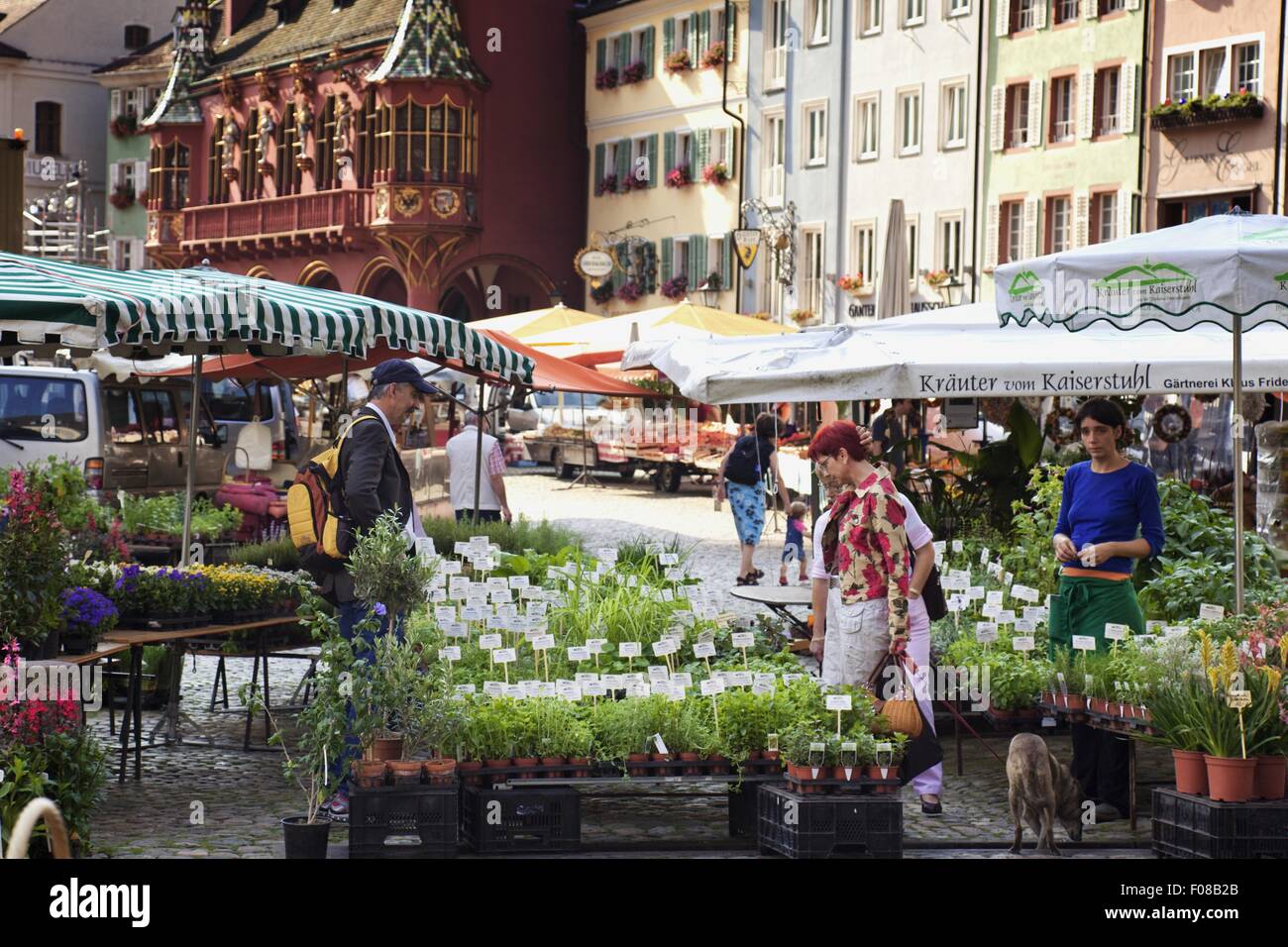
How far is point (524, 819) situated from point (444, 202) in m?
45.0

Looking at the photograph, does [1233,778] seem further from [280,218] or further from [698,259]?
[280,218]

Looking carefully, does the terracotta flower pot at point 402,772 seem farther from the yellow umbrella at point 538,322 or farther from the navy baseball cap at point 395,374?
the yellow umbrella at point 538,322

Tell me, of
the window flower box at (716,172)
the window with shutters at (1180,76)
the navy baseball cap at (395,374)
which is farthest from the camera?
the window flower box at (716,172)

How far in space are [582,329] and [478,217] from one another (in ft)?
91.9

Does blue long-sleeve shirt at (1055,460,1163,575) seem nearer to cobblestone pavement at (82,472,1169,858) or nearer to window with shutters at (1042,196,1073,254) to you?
cobblestone pavement at (82,472,1169,858)

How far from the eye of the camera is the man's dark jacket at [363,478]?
8.99m

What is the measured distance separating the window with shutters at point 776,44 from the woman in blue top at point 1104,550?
127ft

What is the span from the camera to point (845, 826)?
8039 mm

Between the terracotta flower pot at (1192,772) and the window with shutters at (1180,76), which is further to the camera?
the window with shutters at (1180,76)

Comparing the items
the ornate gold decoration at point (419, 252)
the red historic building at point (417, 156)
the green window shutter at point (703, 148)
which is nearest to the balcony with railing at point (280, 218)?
the red historic building at point (417, 156)

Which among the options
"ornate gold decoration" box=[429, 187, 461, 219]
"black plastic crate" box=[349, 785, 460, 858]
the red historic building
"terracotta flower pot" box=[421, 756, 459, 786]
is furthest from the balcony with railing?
"black plastic crate" box=[349, 785, 460, 858]

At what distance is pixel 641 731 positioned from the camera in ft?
27.9

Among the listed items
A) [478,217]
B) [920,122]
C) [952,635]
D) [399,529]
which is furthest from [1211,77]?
[399,529]

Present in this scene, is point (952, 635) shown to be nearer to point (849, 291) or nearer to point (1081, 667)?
point (1081, 667)
